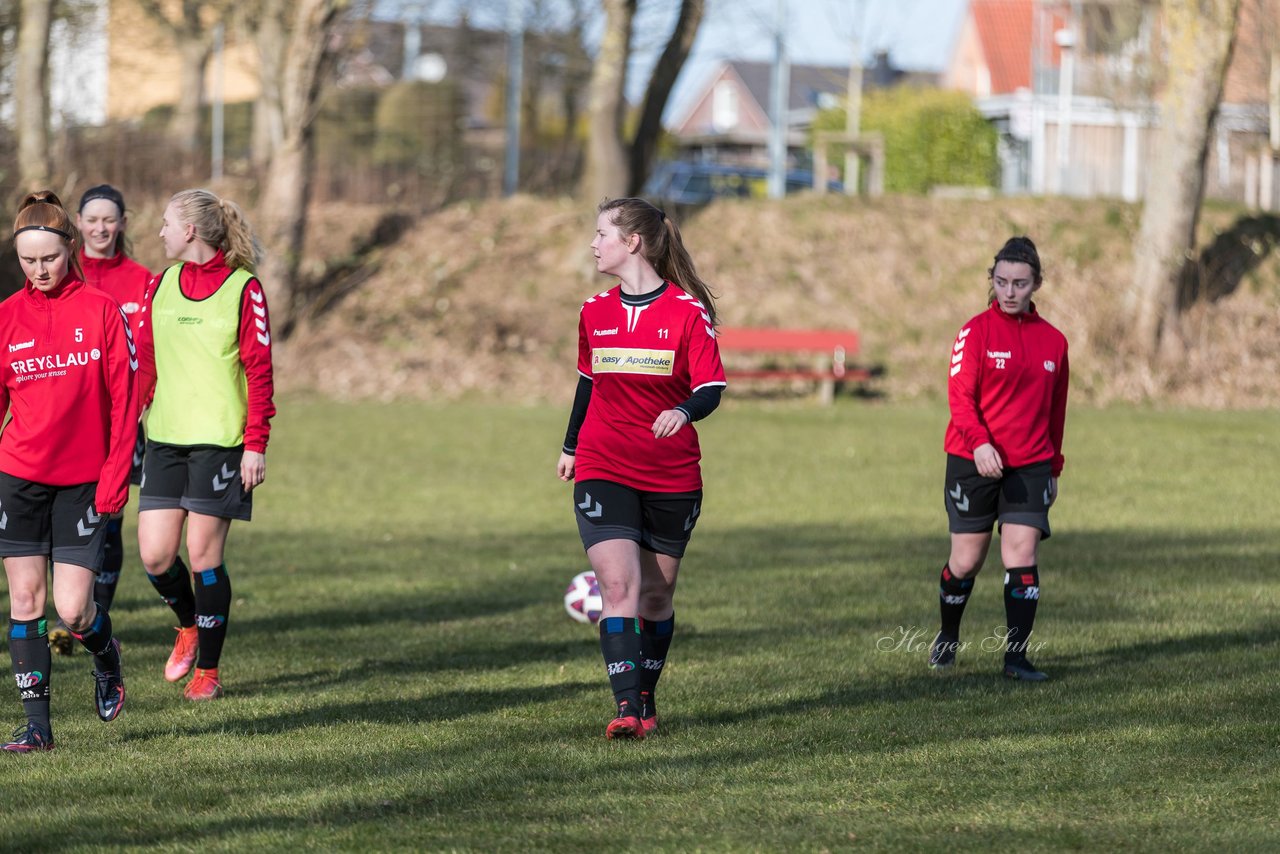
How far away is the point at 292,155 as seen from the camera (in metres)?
26.3

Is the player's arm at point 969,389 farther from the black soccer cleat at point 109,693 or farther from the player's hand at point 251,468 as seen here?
the black soccer cleat at point 109,693

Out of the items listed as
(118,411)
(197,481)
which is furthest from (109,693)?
(118,411)

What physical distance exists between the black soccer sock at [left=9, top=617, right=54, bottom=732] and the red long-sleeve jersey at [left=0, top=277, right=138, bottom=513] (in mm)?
524

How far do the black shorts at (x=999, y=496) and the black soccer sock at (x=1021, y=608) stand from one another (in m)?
0.21

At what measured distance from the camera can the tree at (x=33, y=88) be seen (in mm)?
26281

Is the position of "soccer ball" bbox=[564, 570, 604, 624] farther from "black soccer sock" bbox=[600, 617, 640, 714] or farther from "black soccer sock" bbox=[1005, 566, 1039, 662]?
"black soccer sock" bbox=[600, 617, 640, 714]

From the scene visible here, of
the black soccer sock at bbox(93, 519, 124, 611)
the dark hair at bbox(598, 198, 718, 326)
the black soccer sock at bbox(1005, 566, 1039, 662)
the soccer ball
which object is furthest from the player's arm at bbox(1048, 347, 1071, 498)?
the black soccer sock at bbox(93, 519, 124, 611)

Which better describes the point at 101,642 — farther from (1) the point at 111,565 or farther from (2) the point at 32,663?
(1) the point at 111,565

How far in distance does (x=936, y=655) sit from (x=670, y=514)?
7.63ft

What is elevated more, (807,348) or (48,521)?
(807,348)

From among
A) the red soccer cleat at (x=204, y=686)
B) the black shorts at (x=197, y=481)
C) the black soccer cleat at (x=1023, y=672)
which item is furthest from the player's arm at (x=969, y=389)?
the red soccer cleat at (x=204, y=686)

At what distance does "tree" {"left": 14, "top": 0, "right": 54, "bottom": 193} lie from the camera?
2628 cm

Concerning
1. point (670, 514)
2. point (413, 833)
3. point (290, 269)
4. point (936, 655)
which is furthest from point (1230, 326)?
point (413, 833)

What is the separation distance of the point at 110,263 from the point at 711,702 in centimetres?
368
